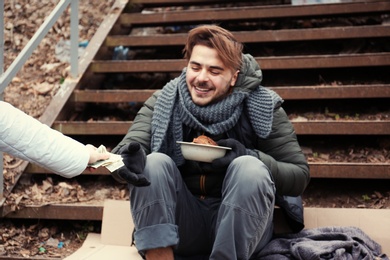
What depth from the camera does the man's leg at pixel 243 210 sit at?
2385 mm

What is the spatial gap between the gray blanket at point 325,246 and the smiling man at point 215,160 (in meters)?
0.07

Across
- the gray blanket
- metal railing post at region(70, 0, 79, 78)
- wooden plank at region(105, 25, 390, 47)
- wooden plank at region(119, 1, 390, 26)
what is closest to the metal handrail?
metal railing post at region(70, 0, 79, 78)

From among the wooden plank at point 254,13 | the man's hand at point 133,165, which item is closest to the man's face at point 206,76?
the man's hand at point 133,165

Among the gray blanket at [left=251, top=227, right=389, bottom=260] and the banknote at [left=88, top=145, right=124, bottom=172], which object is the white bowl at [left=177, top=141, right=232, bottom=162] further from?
the gray blanket at [left=251, top=227, right=389, bottom=260]

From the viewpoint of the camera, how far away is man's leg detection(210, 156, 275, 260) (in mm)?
2385

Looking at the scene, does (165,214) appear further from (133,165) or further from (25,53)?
(25,53)

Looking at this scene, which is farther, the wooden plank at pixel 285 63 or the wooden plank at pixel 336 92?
the wooden plank at pixel 285 63

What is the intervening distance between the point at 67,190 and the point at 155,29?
2.06 metres

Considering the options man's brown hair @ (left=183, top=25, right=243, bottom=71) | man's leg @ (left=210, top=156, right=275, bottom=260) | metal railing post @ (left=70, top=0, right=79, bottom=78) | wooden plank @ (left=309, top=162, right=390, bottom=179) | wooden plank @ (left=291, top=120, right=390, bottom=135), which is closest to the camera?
man's leg @ (left=210, top=156, right=275, bottom=260)

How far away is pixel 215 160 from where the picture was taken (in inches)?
99.5

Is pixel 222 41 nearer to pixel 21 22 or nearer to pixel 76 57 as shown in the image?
pixel 76 57

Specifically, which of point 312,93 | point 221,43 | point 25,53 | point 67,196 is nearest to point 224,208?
point 221,43

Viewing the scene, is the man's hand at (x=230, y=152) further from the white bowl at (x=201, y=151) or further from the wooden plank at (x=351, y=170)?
the wooden plank at (x=351, y=170)

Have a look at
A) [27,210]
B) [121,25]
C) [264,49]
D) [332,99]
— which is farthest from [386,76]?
[27,210]
